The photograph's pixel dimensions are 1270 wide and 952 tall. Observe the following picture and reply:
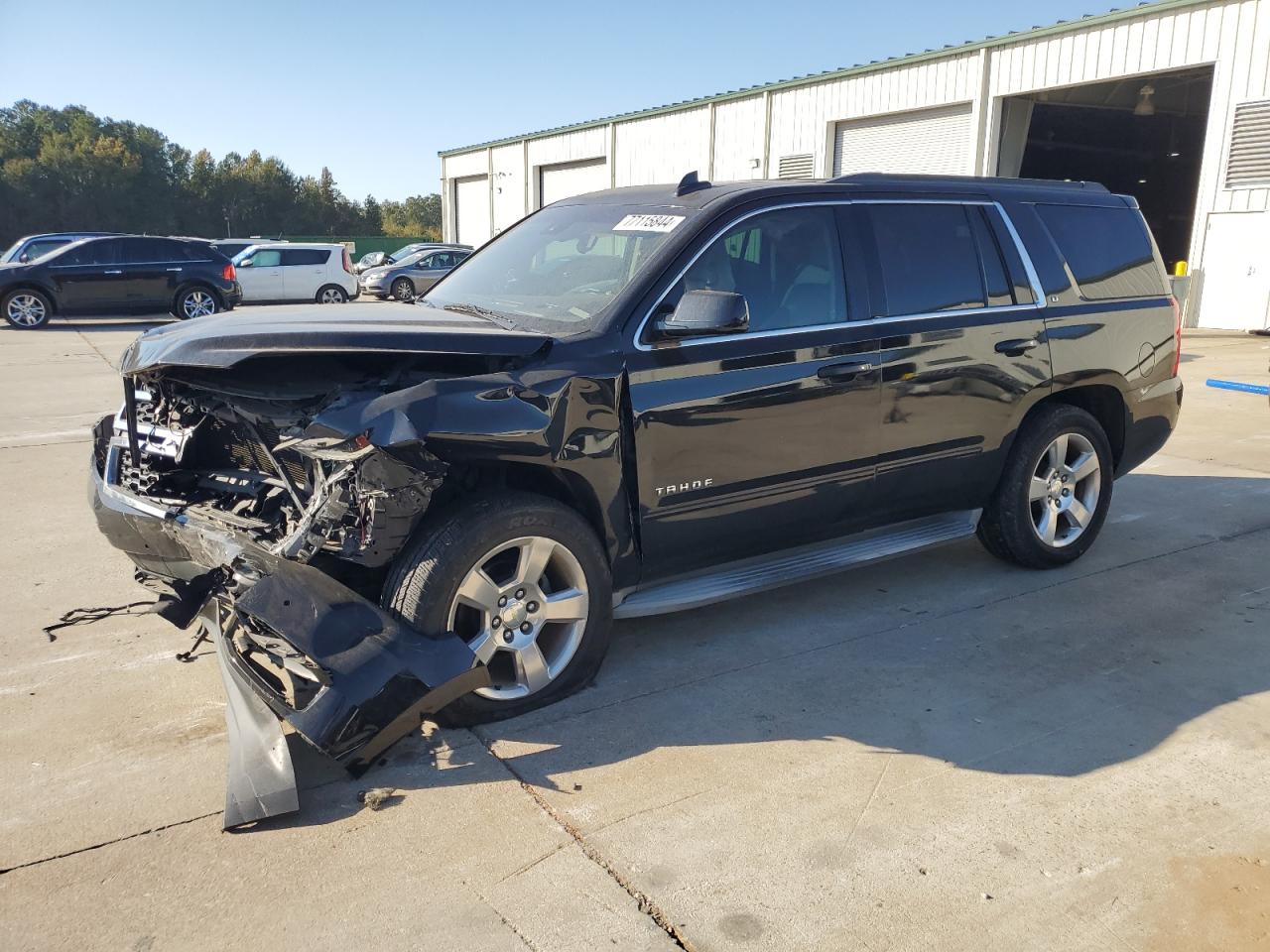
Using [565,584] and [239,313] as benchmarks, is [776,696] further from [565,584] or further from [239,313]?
[239,313]

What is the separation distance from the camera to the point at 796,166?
25172 millimetres

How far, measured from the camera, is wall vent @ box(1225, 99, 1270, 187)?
17484 millimetres

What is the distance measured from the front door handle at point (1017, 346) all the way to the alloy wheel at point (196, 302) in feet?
58.3

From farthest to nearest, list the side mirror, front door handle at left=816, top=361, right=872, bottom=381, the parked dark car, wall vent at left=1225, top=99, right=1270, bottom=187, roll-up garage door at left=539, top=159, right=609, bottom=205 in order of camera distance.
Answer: roll-up garage door at left=539, top=159, right=609, bottom=205, the parked dark car, wall vent at left=1225, top=99, right=1270, bottom=187, front door handle at left=816, top=361, right=872, bottom=381, the side mirror

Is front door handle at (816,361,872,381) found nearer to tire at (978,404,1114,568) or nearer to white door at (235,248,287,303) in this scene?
tire at (978,404,1114,568)

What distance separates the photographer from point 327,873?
2.82 meters

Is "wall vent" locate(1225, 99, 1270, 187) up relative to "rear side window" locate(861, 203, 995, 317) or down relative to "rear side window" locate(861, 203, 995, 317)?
up

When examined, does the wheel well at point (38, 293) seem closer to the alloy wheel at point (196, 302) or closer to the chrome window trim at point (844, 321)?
the alloy wheel at point (196, 302)

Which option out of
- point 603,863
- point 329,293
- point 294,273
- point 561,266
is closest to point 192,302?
point 294,273

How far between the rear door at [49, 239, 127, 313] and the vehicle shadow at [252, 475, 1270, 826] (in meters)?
17.8

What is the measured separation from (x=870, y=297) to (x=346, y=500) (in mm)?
2528

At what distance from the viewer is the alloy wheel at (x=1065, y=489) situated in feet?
17.5

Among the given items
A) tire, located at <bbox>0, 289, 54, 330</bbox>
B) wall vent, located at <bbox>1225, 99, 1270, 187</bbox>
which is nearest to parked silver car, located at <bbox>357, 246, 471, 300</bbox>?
tire, located at <bbox>0, 289, 54, 330</bbox>

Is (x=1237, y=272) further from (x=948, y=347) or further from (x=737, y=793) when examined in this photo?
(x=737, y=793)
